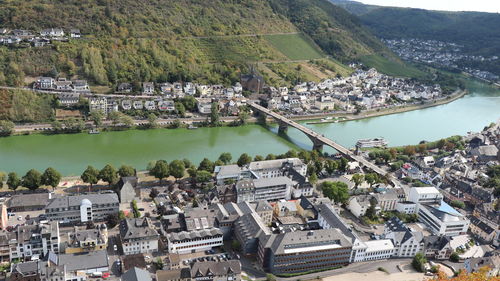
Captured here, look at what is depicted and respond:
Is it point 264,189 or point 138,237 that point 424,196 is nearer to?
point 264,189

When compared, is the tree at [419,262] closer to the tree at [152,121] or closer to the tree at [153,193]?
the tree at [153,193]

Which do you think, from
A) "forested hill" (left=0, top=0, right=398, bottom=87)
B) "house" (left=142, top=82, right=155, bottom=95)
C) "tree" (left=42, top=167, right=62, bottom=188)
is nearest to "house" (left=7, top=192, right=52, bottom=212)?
"tree" (left=42, top=167, right=62, bottom=188)

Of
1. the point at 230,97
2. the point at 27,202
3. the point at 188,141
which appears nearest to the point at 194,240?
the point at 27,202

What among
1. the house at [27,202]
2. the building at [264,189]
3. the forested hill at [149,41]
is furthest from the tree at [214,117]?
the house at [27,202]

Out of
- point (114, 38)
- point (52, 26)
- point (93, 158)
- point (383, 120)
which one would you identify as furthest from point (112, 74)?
point (383, 120)

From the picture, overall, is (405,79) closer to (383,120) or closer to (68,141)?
(383,120)
